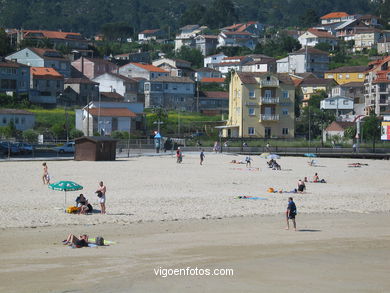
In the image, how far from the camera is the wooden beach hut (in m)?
52.1

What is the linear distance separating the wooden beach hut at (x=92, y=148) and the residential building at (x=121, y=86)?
4750 centimetres

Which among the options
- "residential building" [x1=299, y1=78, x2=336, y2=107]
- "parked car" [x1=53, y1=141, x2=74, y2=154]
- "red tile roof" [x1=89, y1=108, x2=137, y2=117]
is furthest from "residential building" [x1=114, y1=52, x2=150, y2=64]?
"parked car" [x1=53, y1=141, x2=74, y2=154]

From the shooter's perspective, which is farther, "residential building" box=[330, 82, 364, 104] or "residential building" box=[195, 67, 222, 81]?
"residential building" box=[195, 67, 222, 81]

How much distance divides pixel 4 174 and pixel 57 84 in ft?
185

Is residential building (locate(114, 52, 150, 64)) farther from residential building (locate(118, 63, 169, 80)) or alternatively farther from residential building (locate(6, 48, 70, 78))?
residential building (locate(6, 48, 70, 78))

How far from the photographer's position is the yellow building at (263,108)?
83062 mm

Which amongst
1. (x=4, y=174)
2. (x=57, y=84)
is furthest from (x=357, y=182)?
(x=57, y=84)

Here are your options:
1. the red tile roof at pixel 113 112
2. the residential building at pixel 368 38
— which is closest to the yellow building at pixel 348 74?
the residential building at pixel 368 38

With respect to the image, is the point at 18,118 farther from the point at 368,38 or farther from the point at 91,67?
the point at 368,38

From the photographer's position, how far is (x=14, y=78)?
9062 cm

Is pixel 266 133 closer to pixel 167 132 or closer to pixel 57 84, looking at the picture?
pixel 167 132

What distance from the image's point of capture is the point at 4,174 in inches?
1551

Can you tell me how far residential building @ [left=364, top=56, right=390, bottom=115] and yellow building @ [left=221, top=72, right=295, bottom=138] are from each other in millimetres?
21160

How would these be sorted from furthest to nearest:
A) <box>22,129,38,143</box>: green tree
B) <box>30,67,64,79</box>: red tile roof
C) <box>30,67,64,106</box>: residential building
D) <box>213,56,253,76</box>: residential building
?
<box>213,56,253,76</box>: residential building
<box>30,67,64,79</box>: red tile roof
<box>30,67,64,106</box>: residential building
<box>22,129,38,143</box>: green tree
